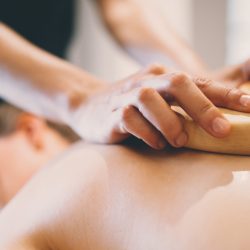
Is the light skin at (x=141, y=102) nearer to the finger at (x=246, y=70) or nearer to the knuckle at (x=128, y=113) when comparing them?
the knuckle at (x=128, y=113)

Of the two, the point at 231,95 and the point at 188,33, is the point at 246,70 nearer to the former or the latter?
the point at 231,95

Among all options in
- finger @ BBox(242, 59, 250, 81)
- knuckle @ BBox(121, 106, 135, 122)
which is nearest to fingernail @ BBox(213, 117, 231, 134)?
knuckle @ BBox(121, 106, 135, 122)

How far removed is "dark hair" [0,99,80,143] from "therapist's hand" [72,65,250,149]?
0.49 metres

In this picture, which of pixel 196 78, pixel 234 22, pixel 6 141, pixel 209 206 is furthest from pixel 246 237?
Answer: pixel 234 22

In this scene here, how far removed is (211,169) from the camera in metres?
0.54

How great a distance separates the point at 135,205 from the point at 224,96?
0.52 feet

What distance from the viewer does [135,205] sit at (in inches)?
21.1

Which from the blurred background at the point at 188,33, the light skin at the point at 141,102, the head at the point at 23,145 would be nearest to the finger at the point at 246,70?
the light skin at the point at 141,102

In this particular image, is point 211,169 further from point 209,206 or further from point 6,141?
point 6,141

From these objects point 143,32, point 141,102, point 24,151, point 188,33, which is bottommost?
point 188,33

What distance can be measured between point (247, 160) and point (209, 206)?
3.0 inches

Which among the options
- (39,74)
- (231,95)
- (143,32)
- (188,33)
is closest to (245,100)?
(231,95)

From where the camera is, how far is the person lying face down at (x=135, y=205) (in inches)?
19.4

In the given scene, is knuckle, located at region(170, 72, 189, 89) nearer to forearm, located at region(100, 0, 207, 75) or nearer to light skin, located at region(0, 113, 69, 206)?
light skin, located at region(0, 113, 69, 206)
